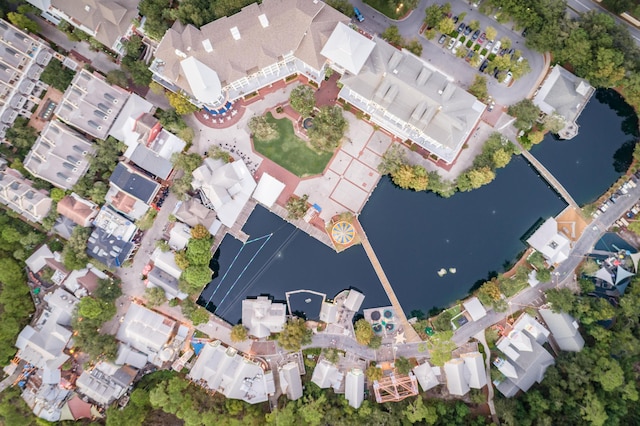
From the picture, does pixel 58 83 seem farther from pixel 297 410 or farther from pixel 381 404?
pixel 381 404

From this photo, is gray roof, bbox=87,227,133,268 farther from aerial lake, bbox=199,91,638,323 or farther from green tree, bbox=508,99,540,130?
green tree, bbox=508,99,540,130

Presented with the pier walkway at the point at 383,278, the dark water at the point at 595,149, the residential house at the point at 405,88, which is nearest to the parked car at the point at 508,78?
the residential house at the point at 405,88

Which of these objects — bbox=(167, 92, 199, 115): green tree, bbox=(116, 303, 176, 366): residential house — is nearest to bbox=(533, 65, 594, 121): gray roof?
bbox=(167, 92, 199, 115): green tree

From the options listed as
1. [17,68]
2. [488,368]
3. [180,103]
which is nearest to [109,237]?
[180,103]

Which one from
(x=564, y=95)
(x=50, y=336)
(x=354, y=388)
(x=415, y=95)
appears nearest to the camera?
(x=415, y=95)

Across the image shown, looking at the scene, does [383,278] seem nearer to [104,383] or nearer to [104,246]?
[104,246]
